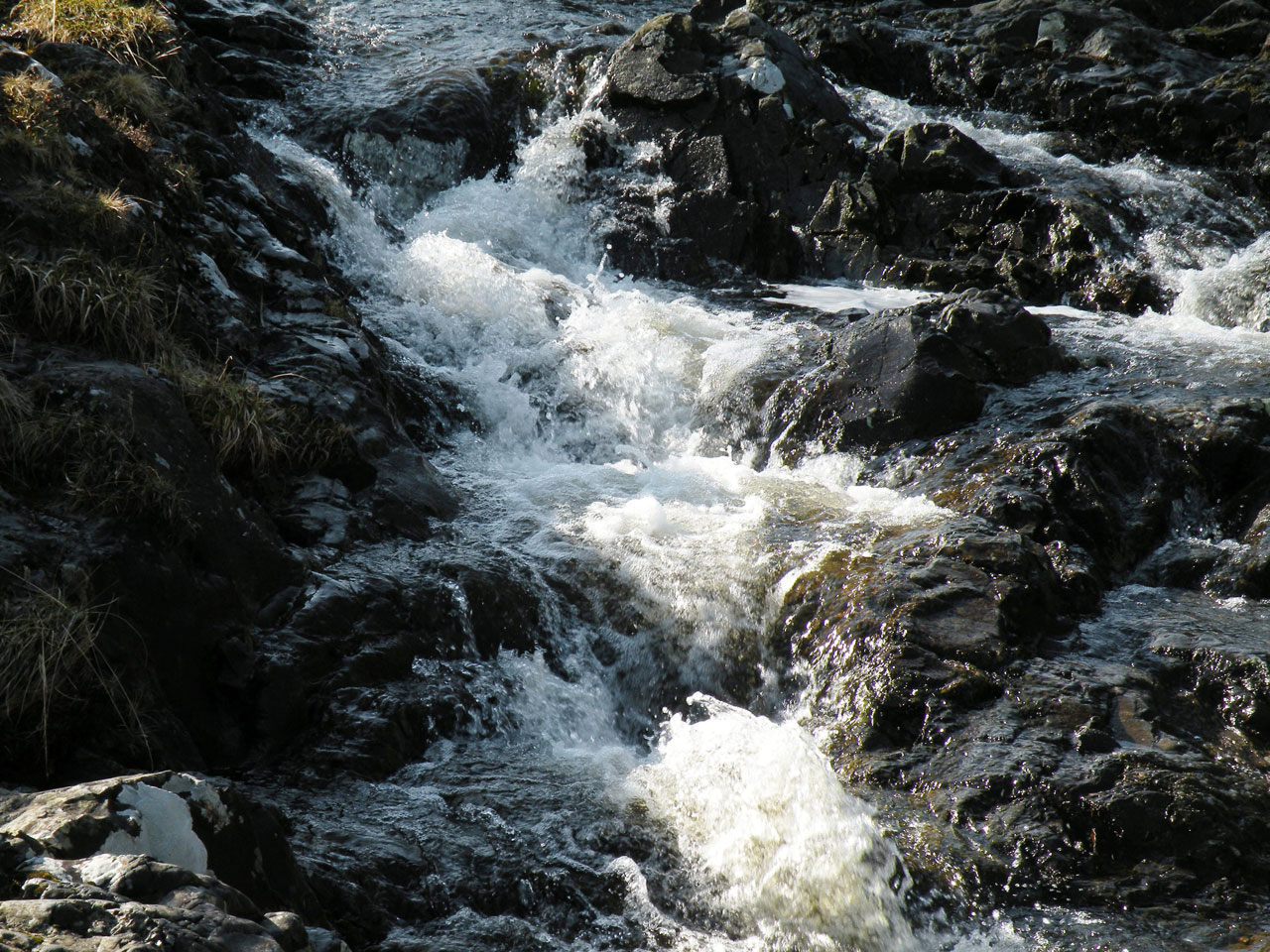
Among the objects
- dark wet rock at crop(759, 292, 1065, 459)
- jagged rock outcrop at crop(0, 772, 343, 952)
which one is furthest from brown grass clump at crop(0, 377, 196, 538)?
dark wet rock at crop(759, 292, 1065, 459)

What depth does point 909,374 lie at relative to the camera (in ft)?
28.6

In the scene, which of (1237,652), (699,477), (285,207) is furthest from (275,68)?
(1237,652)

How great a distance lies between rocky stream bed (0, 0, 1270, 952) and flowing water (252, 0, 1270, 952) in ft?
0.12

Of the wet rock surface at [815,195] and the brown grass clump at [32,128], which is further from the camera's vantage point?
the wet rock surface at [815,195]

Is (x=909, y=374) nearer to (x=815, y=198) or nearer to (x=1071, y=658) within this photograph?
(x=1071, y=658)

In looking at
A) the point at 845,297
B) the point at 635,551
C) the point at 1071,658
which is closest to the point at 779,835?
the point at 1071,658

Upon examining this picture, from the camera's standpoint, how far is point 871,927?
4594mm

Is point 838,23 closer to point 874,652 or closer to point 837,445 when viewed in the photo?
point 837,445

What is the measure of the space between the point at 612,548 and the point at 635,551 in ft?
0.59

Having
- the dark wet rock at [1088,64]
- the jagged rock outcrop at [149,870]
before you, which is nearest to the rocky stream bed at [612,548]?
the jagged rock outcrop at [149,870]

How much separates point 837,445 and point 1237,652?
12.1ft

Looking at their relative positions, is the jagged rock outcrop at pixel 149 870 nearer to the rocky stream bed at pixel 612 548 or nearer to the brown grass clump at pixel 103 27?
the rocky stream bed at pixel 612 548

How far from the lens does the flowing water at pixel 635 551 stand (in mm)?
4688

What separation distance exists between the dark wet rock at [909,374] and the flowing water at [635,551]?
336mm
